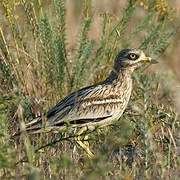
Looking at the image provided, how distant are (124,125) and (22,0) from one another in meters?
3.71

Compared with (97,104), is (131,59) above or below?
above

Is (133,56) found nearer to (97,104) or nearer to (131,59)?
(131,59)

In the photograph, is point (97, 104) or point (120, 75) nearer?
point (97, 104)

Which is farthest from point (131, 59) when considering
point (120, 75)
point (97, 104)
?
point (97, 104)

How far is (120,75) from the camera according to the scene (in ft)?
26.2

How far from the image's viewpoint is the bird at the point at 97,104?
7.28 metres

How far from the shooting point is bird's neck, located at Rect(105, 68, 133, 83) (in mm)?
7977

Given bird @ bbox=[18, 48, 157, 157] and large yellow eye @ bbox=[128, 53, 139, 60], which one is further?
large yellow eye @ bbox=[128, 53, 139, 60]

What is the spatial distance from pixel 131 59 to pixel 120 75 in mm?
186

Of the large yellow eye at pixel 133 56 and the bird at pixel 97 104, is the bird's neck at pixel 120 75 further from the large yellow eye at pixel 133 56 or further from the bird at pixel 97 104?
the large yellow eye at pixel 133 56

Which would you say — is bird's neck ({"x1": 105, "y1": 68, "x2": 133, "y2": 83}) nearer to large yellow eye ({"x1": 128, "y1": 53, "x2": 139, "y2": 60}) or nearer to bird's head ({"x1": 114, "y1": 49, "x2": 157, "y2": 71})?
bird's head ({"x1": 114, "y1": 49, "x2": 157, "y2": 71})

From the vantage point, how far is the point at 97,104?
299 inches

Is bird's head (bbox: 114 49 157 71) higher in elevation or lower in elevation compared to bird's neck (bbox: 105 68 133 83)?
higher

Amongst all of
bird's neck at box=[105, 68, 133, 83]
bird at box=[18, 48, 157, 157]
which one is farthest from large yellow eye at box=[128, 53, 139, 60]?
bird's neck at box=[105, 68, 133, 83]
